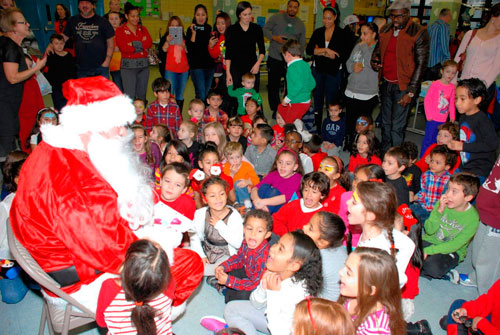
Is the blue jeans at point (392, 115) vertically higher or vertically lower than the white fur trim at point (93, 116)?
lower

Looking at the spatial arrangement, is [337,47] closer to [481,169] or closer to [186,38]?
[186,38]

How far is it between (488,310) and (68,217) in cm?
204

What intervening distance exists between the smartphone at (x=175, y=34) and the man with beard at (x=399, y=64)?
8.77 feet

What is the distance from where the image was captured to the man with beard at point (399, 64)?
410 cm

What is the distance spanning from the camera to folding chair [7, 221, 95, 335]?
4.75 feet

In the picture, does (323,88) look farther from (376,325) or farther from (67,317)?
(67,317)

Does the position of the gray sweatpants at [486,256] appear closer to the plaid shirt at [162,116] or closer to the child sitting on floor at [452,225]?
the child sitting on floor at [452,225]

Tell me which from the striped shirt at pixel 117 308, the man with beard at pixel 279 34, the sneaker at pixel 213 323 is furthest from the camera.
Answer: the man with beard at pixel 279 34

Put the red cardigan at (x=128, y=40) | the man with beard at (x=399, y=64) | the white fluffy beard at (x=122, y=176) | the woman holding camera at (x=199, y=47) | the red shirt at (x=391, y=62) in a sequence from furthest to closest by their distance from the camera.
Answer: the woman holding camera at (x=199, y=47) < the red cardigan at (x=128, y=40) < the red shirt at (x=391, y=62) < the man with beard at (x=399, y=64) < the white fluffy beard at (x=122, y=176)

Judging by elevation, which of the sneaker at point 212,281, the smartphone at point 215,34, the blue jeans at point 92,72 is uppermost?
the smartphone at point 215,34

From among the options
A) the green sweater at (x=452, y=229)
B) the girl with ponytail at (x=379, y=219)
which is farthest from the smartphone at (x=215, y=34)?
the girl with ponytail at (x=379, y=219)

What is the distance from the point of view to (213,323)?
232 cm

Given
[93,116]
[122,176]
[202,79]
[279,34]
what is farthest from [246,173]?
[279,34]

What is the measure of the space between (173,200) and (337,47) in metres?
3.60
